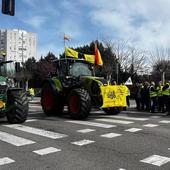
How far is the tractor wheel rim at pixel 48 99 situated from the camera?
48.4 feet

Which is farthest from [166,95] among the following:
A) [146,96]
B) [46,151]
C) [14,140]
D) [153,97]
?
[46,151]

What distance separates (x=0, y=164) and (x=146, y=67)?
50.7 meters

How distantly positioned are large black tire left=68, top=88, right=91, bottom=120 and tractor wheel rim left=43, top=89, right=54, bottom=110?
7.16 ft

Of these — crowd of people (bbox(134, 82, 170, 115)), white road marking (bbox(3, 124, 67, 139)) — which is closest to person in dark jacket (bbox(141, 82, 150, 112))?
crowd of people (bbox(134, 82, 170, 115))

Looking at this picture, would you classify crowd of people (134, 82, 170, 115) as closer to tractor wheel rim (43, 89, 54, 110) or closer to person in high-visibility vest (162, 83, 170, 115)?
person in high-visibility vest (162, 83, 170, 115)

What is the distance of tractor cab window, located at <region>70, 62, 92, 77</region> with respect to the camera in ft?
46.8

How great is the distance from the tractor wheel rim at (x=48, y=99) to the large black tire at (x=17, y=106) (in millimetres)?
3632

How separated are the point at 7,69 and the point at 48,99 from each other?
12.6 ft

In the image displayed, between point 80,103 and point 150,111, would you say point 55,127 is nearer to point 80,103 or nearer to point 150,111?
point 80,103

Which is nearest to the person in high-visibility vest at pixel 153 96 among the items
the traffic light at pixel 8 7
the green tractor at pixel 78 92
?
the green tractor at pixel 78 92

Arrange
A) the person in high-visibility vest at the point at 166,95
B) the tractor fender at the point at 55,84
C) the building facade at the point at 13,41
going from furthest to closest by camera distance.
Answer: the building facade at the point at 13,41
the person in high-visibility vest at the point at 166,95
the tractor fender at the point at 55,84

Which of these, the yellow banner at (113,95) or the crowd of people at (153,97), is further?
the crowd of people at (153,97)

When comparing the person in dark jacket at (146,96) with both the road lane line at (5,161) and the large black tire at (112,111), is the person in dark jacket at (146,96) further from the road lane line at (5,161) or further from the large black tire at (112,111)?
the road lane line at (5,161)

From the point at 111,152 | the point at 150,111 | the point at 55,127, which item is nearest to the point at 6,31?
the point at 150,111
